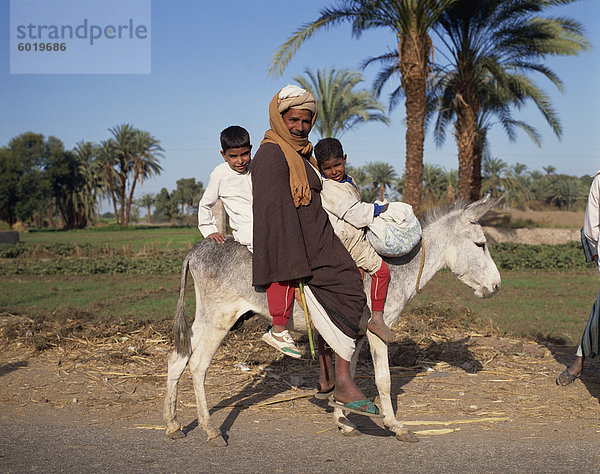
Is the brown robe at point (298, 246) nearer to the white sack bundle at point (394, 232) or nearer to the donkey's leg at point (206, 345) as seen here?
the white sack bundle at point (394, 232)

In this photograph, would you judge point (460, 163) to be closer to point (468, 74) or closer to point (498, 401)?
point (468, 74)

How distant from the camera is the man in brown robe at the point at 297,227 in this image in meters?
4.33

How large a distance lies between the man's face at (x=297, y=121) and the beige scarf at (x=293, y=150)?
0.04 meters

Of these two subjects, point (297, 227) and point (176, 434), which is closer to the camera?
point (297, 227)

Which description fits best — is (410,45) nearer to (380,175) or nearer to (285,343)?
(285,343)

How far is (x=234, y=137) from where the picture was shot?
4742mm

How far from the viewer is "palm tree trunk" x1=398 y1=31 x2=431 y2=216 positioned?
1639 centimetres

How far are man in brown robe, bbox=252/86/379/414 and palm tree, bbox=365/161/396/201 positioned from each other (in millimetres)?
70914

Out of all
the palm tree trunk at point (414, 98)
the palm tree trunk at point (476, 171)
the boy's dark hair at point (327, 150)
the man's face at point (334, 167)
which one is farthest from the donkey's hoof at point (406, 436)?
the palm tree trunk at point (476, 171)

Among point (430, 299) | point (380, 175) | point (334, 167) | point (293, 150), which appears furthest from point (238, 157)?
point (380, 175)

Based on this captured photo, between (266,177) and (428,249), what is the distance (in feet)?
6.05

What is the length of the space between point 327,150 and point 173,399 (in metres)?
2.51

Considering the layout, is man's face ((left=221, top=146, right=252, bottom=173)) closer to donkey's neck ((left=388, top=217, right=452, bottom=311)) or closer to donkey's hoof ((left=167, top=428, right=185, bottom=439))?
donkey's neck ((left=388, top=217, right=452, bottom=311))

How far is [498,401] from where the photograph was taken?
567 centimetres
